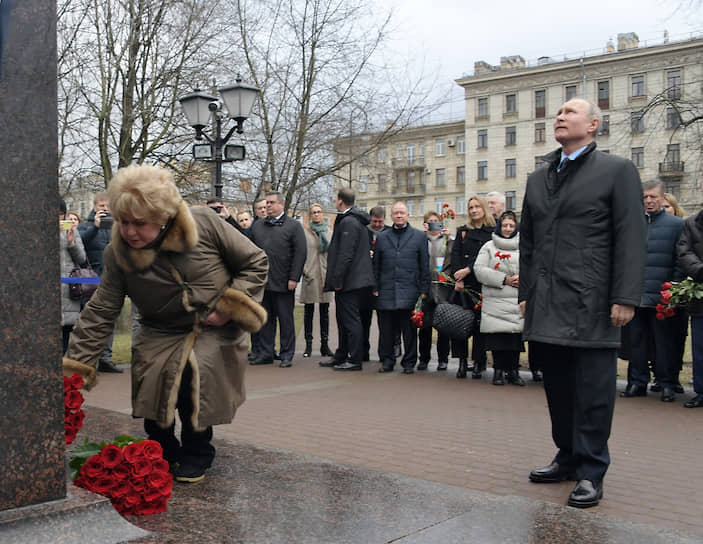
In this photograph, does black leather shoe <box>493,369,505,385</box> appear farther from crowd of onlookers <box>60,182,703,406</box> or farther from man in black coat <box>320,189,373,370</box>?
man in black coat <box>320,189,373,370</box>

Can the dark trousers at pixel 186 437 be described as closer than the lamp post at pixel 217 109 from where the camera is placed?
Yes

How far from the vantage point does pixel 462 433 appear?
620 centimetres

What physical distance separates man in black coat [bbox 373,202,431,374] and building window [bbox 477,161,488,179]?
202ft

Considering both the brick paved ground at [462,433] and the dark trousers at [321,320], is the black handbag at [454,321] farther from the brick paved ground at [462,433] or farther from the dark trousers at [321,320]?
the dark trousers at [321,320]

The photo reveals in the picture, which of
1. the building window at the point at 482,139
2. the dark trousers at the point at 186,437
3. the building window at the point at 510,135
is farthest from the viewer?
the building window at the point at 482,139

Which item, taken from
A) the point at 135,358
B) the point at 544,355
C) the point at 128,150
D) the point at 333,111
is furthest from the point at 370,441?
the point at 333,111

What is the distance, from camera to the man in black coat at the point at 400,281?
979 cm

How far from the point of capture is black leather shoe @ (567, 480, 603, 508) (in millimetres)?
4102

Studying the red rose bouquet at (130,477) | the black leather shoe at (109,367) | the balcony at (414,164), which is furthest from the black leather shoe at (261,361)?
the balcony at (414,164)

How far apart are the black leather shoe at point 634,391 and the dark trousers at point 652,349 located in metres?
0.03

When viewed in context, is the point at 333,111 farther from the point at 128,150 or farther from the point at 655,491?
the point at 655,491

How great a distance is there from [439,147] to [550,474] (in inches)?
2868

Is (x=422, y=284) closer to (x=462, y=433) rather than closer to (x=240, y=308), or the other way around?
(x=462, y=433)

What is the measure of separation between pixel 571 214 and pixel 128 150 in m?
16.2
